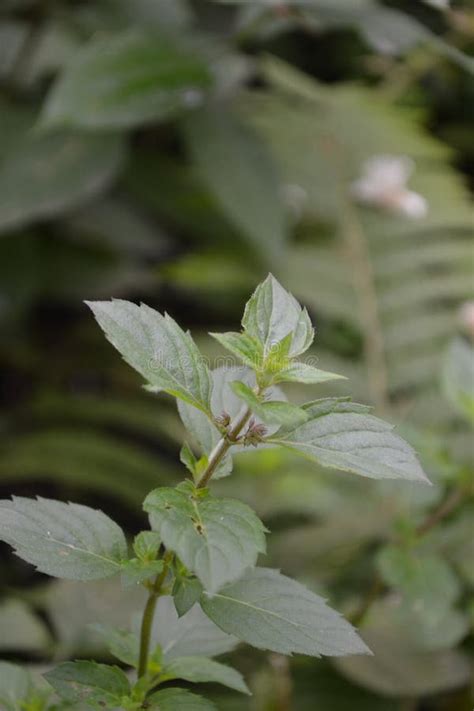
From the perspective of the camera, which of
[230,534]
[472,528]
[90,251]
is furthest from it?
[90,251]

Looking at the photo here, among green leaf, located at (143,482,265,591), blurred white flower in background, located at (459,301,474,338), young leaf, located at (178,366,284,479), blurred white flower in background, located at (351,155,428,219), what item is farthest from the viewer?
blurred white flower in background, located at (351,155,428,219)

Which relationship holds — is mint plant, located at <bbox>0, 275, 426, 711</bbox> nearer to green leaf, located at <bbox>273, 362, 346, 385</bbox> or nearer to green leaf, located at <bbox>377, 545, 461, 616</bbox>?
green leaf, located at <bbox>273, 362, 346, 385</bbox>

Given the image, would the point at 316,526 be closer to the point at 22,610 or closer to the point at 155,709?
the point at 22,610

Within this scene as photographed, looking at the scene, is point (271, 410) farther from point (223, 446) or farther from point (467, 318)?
point (467, 318)

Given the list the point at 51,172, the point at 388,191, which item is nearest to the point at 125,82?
the point at 51,172

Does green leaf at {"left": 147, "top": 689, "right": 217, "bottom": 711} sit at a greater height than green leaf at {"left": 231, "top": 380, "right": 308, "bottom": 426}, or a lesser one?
lesser

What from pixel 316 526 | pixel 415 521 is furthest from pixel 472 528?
pixel 316 526

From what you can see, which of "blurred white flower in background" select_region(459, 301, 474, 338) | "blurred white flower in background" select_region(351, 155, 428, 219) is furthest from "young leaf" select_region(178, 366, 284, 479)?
"blurred white flower in background" select_region(351, 155, 428, 219)
